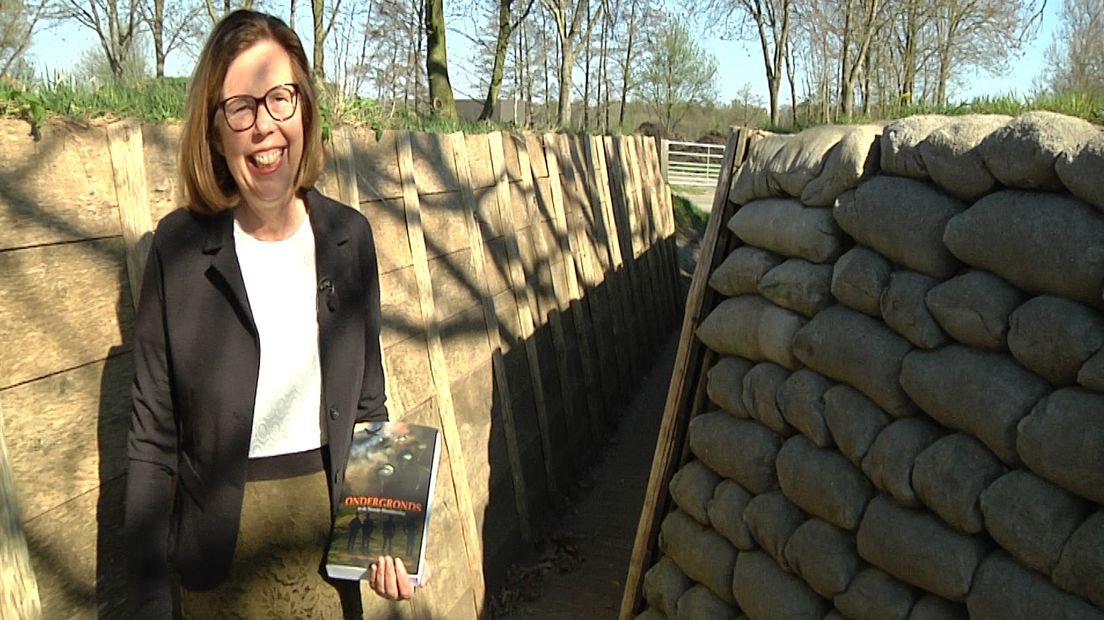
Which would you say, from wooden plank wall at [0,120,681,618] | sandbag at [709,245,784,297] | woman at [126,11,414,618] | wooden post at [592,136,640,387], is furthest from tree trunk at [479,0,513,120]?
woman at [126,11,414,618]

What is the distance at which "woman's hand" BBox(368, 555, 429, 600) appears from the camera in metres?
2.14

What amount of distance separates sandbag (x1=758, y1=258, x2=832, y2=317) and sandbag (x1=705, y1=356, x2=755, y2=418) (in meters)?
0.34

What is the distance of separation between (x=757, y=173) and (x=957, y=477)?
165cm

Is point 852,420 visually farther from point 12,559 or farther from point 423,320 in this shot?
point 12,559

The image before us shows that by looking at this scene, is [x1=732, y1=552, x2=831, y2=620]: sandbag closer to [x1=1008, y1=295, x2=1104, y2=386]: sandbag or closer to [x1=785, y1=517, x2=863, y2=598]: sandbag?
[x1=785, y1=517, x2=863, y2=598]: sandbag

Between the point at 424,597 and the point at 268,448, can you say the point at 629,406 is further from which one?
the point at 268,448

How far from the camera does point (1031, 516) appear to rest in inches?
92.6

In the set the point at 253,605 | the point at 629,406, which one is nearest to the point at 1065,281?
the point at 253,605

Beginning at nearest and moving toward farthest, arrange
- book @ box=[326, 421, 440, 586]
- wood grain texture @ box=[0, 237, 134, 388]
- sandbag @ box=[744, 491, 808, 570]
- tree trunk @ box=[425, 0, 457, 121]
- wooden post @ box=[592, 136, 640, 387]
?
1. book @ box=[326, 421, 440, 586]
2. wood grain texture @ box=[0, 237, 134, 388]
3. sandbag @ box=[744, 491, 808, 570]
4. wooden post @ box=[592, 136, 640, 387]
5. tree trunk @ box=[425, 0, 457, 121]

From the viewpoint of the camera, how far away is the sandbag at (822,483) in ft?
9.75

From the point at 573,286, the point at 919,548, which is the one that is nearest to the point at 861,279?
the point at 919,548

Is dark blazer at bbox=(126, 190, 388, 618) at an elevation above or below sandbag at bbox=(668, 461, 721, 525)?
above

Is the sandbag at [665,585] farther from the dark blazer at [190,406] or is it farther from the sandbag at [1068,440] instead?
the dark blazer at [190,406]

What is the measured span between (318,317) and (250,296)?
0.16 m
